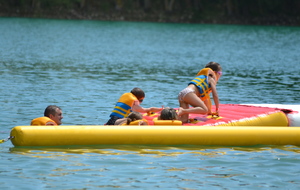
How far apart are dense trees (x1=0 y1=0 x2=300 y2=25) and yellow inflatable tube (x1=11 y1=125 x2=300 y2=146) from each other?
5181cm

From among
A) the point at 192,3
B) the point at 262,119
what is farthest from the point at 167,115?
the point at 192,3

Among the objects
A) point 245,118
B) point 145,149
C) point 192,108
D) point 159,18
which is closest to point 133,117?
point 145,149

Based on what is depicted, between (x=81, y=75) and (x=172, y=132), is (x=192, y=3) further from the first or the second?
(x=172, y=132)

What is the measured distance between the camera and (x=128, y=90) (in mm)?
15961

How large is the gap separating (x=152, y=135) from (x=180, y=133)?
42 centimetres

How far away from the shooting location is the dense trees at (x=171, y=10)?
5997cm

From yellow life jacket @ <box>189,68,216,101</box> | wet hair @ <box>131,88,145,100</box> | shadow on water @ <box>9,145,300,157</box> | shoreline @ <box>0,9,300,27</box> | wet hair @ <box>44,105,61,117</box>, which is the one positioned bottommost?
shadow on water @ <box>9,145,300,157</box>

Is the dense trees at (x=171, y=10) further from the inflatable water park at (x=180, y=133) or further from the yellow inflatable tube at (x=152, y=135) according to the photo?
the yellow inflatable tube at (x=152, y=135)

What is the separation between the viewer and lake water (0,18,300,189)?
7473 millimetres

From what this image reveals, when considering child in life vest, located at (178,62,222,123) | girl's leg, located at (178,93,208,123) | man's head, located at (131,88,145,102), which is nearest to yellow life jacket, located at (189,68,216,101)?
child in life vest, located at (178,62,222,123)

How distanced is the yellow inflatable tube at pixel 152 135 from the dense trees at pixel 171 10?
2040 inches

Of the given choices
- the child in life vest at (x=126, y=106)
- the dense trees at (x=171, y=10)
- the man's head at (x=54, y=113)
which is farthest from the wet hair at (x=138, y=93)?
the dense trees at (x=171, y=10)

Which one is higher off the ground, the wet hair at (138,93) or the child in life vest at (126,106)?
the wet hair at (138,93)

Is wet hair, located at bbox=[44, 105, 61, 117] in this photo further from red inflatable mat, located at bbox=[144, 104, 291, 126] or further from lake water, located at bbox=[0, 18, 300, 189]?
red inflatable mat, located at bbox=[144, 104, 291, 126]
